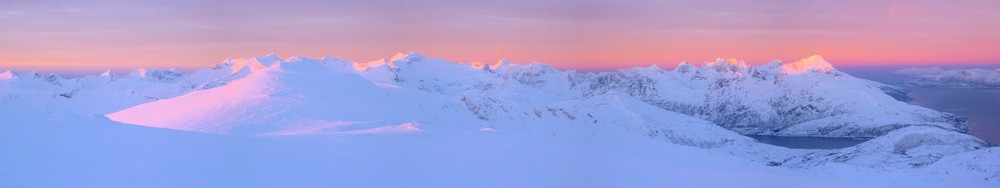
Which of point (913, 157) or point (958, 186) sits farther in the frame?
point (913, 157)

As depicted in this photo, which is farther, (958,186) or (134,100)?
(134,100)

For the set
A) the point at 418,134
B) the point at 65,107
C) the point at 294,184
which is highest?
the point at 294,184

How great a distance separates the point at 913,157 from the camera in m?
105

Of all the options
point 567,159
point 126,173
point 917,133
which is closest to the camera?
point 126,173

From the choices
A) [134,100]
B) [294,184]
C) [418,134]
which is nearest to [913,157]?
[418,134]

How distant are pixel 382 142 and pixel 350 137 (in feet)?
5.50

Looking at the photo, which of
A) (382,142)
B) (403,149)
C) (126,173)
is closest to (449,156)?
(403,149)

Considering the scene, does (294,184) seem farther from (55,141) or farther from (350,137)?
(350,137)

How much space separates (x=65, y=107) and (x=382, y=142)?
168m

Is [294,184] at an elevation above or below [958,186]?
above

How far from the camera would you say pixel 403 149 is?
23969 millimetres

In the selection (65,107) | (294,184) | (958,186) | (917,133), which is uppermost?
(294,184)

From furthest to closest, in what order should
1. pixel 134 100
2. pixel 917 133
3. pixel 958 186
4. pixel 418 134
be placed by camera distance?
1. pixel 134 100
2. pixel 917 133
3. pixel 958 186
4. pixel 418 134

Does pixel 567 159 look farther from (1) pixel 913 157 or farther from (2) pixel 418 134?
(1) pixel 913 157
